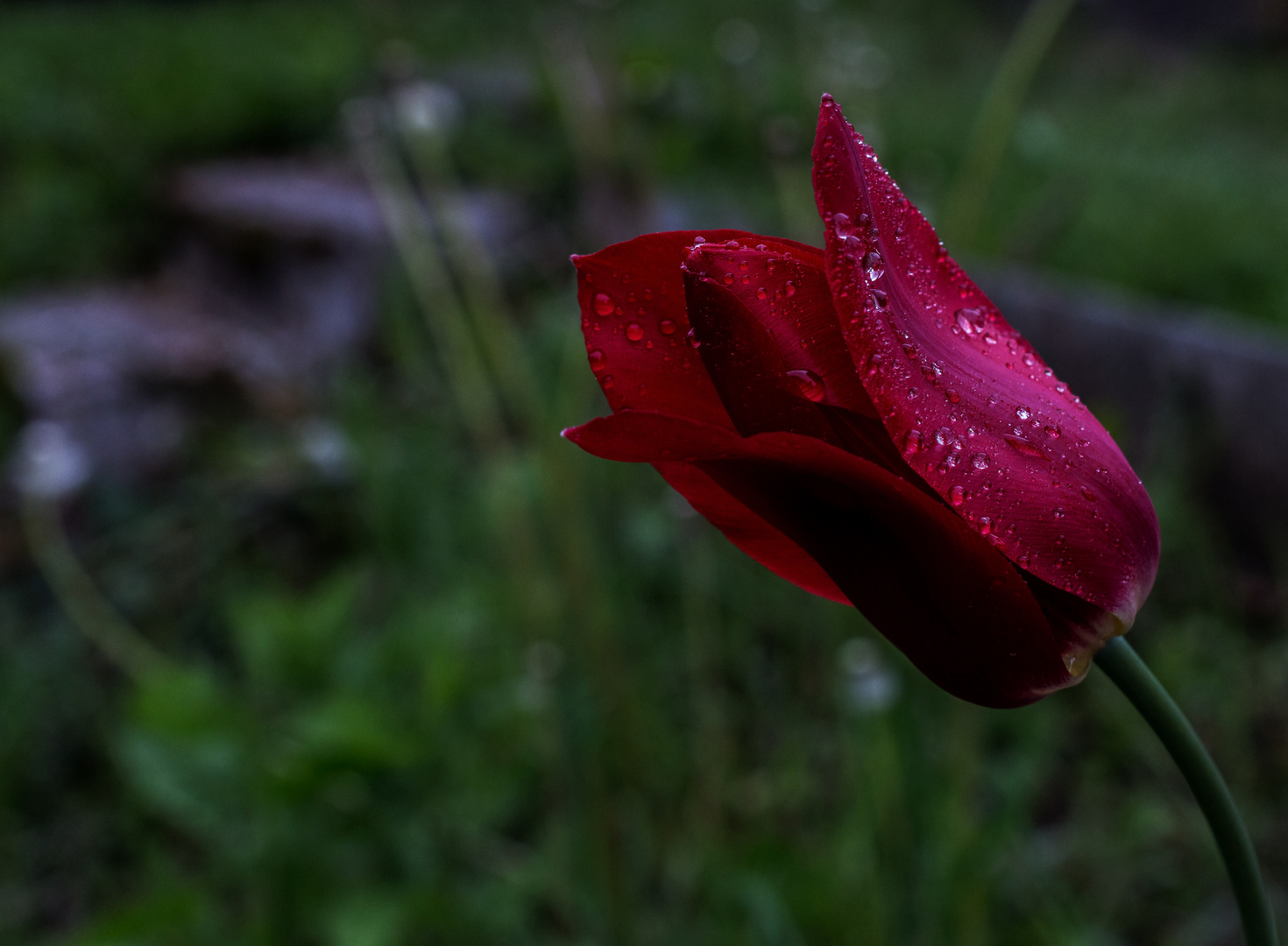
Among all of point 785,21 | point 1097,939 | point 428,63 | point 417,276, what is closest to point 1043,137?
point 417,276

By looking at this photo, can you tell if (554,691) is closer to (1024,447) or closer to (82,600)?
(1024,447)

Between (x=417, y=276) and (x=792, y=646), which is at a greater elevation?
(x=417, y=276)

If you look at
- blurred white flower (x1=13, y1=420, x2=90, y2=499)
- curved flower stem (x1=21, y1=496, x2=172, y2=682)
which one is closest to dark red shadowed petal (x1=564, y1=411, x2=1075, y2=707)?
curved flower stem (x1=21, y1=496, x2=172, y2=682)

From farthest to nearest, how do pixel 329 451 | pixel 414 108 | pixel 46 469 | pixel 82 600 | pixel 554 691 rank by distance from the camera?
1. pixel 329 451
2. pixel 82 600
3. pixel 46 469
4. pixel 414 108
5. pixel 554 691

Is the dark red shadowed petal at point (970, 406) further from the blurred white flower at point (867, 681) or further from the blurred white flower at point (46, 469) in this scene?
the blurred white flower at point (46, 469)

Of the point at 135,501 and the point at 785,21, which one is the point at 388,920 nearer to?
the point at 135,501

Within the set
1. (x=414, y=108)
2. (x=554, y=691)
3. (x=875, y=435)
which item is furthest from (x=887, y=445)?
(x=414, y=108)

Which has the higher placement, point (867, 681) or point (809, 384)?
point (809, 384)
